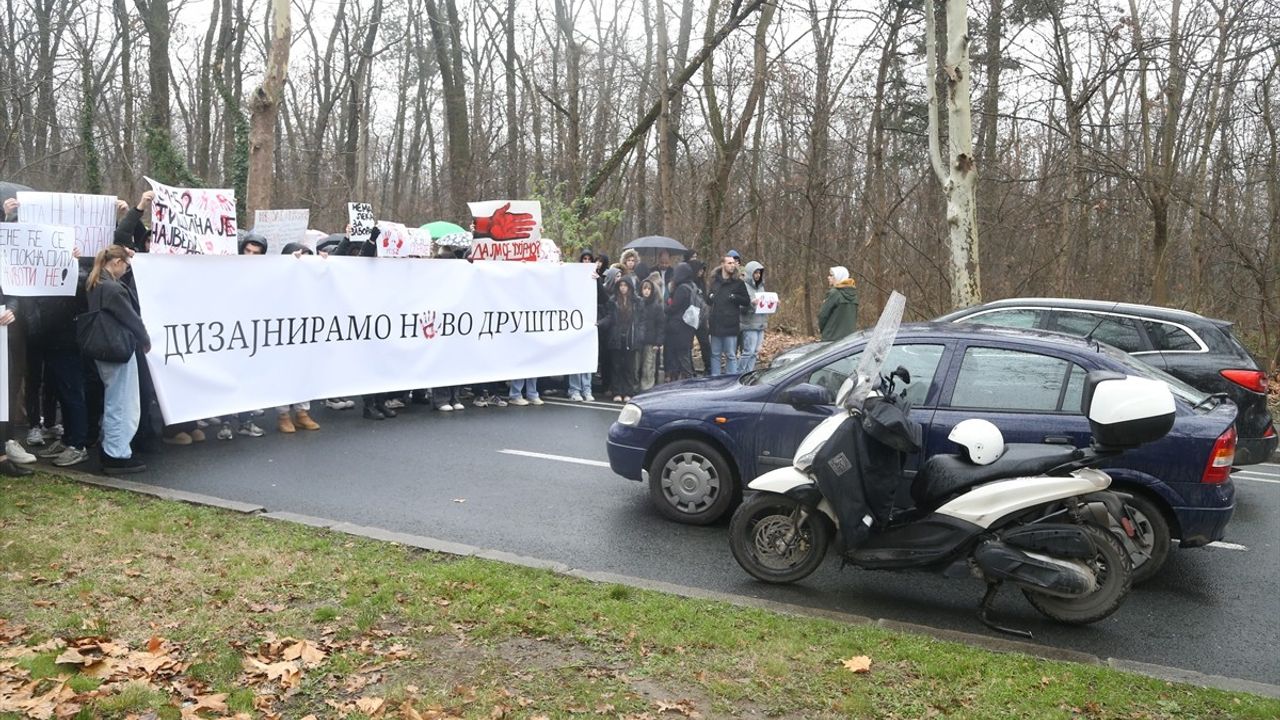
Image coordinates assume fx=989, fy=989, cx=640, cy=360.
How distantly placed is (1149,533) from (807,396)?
2.35m

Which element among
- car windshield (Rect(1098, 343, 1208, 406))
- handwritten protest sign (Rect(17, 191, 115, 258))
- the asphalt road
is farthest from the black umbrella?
car windshield (Rect(1098, 343, 1208, 406))

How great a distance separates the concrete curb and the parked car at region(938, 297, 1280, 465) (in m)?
4.20

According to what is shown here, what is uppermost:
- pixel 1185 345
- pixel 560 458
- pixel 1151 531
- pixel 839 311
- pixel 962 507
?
pixel 839 311

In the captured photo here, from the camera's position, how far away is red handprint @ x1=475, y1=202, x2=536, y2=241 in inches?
537

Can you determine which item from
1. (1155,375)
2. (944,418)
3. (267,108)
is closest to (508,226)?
(267,108)

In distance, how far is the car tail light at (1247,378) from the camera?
882 centimetres

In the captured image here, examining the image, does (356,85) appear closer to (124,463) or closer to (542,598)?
(124,463)

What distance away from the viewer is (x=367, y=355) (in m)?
11.2

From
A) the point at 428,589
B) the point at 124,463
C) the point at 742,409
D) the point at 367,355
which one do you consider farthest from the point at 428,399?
the point at 428,589

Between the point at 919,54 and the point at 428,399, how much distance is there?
1601cm

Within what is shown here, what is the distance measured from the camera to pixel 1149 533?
21.0 feet

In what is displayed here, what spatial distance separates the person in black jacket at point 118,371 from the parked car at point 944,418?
13.2ft

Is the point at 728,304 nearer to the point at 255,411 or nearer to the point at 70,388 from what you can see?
the point at 255,411

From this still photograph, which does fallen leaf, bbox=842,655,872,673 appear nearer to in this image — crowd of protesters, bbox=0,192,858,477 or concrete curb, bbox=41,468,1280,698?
concrete curb, bbox=41,468,1280,698
